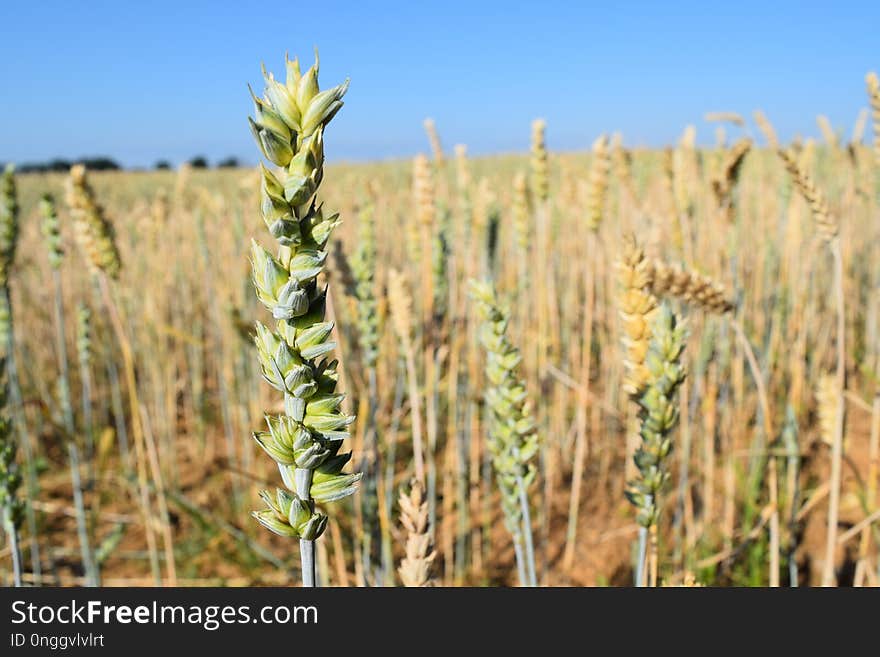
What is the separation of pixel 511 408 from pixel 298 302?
0.56 meters

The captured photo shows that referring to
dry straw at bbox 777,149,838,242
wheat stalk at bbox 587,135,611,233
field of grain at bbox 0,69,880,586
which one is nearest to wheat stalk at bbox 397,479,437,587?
field of grain at bbox 0,69,880,586

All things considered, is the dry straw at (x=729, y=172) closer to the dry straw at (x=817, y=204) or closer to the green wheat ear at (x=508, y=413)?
the dry straw at (x=817, y=204)

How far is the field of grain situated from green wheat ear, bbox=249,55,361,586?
2 centimetres

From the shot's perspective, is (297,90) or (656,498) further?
(656,498)

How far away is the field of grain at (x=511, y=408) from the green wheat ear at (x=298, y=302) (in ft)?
0.07

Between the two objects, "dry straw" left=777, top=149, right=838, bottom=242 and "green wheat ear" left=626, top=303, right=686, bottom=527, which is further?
"dry straw" left=777, top=149, right=838, bottom=242

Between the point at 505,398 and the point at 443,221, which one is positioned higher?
the point at 443,221

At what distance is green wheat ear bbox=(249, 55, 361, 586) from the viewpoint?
46 cm

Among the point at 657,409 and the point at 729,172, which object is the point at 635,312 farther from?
the point at 729,172

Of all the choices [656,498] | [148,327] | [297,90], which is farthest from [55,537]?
[297,90]

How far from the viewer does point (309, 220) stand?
1.57 ft

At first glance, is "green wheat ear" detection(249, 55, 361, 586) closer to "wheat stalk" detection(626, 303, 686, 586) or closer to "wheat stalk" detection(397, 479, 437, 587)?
"wheat stalk" detection(397, 479, 437, 587)

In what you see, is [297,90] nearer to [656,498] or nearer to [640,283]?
[640,283]
